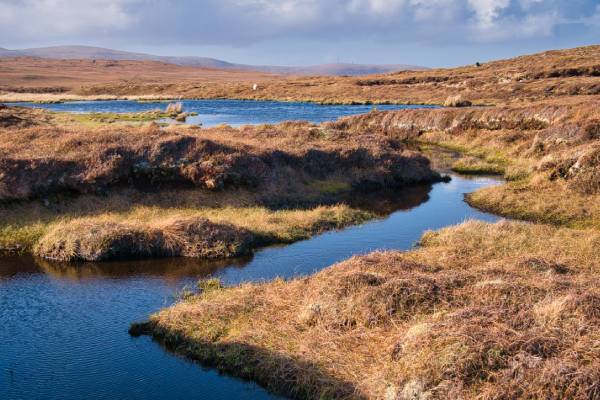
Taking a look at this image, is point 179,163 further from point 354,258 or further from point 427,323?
point 427,323

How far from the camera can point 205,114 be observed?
93562 millimetres

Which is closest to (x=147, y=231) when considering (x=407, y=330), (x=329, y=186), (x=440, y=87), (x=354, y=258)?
(x=354, y=258)

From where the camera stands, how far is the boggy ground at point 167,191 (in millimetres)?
24500

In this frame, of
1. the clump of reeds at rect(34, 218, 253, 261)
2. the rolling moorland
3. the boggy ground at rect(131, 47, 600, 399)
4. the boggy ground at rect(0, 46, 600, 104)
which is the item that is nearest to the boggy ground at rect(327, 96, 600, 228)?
the rolling moorland

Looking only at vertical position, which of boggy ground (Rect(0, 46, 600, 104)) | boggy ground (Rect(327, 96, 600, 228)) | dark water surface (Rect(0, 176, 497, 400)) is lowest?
dark water surface (Rect(0, 176, 497, 400))

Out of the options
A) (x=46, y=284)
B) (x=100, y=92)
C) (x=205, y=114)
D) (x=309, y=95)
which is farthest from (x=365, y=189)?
(x=100, y=92)

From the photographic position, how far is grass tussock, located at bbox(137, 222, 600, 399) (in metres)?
11.9

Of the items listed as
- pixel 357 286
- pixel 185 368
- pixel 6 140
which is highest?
pixel 6 140

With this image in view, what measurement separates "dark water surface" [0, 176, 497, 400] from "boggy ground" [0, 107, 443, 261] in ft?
3.72

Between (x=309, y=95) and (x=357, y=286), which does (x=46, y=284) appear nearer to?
A: (x=357, y=286)

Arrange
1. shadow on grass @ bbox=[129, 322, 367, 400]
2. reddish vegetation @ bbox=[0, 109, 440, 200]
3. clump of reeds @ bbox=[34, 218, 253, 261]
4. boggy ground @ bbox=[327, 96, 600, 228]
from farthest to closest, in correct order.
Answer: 1. boggy ground @ bbox=[327, 96, 600, 228]
2. reddish vegetation @ bbox=[0, 109, 440, 200]
3. clump of reeds @ bbox=[34, 218, 253, 261]
4. shadow on grass @ bbox=[129, 322, 367, 400]

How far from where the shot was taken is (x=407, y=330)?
14156mm

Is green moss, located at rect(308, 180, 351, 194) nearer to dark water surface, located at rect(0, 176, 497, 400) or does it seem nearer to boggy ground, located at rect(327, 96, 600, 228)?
dark water surface, located at rect(0, 176, 497, 400)

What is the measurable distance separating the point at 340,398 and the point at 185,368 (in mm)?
4356
